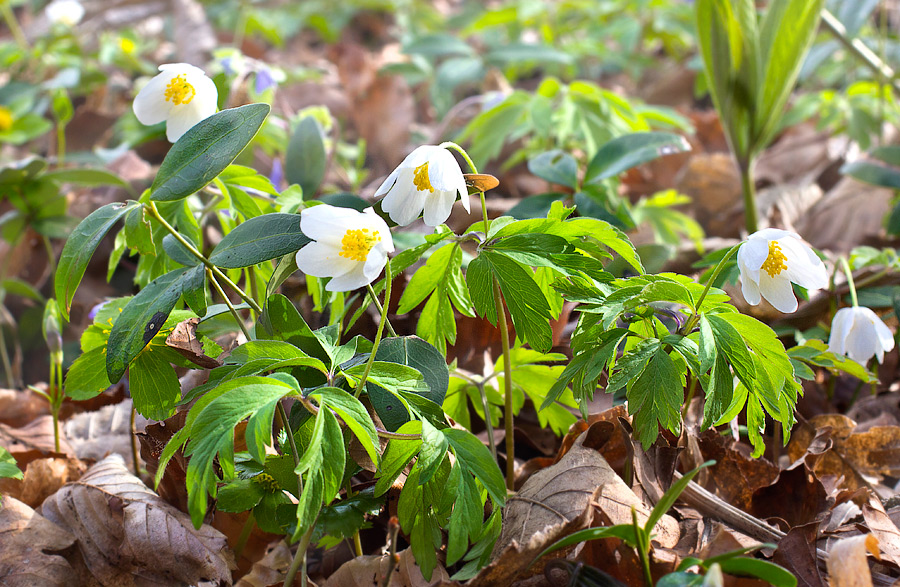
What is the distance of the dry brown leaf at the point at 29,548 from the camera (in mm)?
1039

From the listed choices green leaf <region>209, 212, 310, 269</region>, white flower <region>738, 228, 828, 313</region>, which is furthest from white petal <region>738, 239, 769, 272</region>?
green leaf <region>209, 212, 310, 269</region>

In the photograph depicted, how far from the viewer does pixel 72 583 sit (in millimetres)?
1070

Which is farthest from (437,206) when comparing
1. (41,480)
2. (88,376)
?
(41,480)

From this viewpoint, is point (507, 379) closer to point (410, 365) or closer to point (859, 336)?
point (410, 365)

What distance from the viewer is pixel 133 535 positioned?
108cm

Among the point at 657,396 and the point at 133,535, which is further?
the point at 133,535

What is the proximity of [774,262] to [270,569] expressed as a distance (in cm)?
85

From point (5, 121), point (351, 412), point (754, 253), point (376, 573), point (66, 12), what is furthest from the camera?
point (66, 12)

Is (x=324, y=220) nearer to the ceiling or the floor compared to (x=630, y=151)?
nearer to the ceiling

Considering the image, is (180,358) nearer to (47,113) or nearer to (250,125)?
(250,125)

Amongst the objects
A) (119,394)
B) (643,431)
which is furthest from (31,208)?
(643,431)

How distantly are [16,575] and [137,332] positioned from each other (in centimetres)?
48

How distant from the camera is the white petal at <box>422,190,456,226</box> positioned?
91cm

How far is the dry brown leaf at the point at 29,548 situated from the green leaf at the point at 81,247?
0.38 meters
